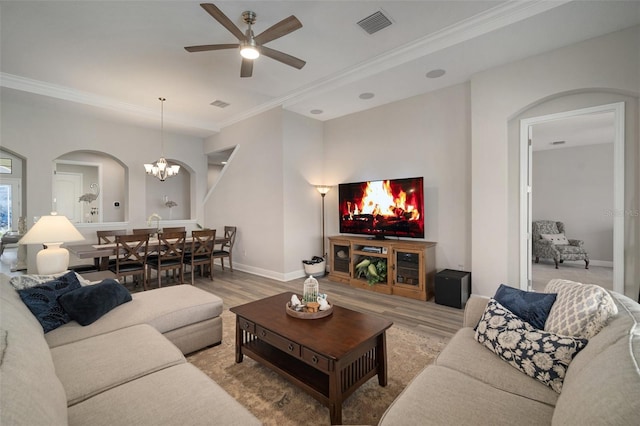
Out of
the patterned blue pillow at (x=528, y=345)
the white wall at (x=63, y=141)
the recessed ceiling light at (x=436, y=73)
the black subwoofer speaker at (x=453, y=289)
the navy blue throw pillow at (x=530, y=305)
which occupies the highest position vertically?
the recessed ceiling light at (x=436, y=73)

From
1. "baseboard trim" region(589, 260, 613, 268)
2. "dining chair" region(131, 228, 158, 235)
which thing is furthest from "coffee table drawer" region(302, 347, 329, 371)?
"baseboard trim" region(589, 260, 613, 268)

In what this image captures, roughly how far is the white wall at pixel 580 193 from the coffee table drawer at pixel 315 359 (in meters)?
7.69

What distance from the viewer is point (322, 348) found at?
175cm

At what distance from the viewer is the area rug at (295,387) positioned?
181 cm

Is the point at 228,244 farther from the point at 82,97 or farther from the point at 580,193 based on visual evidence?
the point at 580,193

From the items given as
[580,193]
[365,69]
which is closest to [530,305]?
[365,69]

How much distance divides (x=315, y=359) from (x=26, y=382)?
1266 millimetres

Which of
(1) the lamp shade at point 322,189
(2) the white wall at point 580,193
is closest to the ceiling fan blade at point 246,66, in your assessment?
(1) the lamp shade at point 322,189

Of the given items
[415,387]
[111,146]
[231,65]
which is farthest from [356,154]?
[111,146]

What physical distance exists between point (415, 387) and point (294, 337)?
802mm

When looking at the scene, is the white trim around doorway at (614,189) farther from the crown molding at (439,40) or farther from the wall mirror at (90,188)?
the wall mirror at (90,188)

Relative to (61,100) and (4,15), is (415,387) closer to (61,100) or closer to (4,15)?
(4,15)

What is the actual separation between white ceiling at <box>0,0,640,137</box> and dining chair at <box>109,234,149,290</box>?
90.3 inches

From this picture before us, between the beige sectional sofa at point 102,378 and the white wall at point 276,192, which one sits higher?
the white wall at point 276,192
